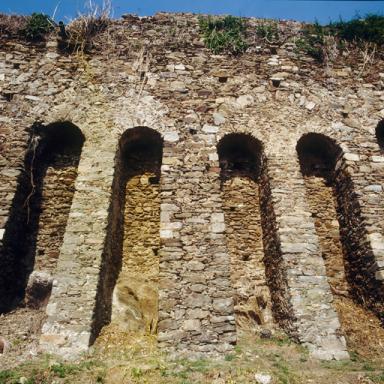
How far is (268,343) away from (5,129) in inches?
242

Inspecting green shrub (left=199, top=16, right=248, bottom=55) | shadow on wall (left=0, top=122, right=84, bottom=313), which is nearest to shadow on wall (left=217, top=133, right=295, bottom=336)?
green shrub (left=199, top=16, right=248, bottom=55)

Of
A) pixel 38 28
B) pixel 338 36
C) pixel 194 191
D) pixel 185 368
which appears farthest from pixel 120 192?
pixel 338 36

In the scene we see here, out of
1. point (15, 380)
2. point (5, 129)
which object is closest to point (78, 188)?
point (5, 129)

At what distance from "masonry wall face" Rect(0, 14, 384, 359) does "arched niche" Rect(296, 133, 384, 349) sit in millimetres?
40

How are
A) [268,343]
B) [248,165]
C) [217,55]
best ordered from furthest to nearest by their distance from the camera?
[217,55]
[248,165]
[268,343]

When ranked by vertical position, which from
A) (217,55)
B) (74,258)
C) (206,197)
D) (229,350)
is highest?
(217,55)

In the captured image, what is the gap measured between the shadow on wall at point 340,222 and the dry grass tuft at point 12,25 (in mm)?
6714

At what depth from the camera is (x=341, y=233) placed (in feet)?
24.4

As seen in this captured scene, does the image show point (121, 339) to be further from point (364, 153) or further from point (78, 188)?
point (364, 153)

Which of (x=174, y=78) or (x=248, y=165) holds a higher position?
(x=174, y=78)

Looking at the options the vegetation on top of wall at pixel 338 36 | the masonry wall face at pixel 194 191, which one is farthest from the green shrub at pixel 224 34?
the vegetation on top of wall at pixel 338 36

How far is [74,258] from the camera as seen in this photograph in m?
6.07

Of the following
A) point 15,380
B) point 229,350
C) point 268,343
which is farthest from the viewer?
point 268,343

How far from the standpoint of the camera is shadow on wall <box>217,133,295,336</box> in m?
6.51
